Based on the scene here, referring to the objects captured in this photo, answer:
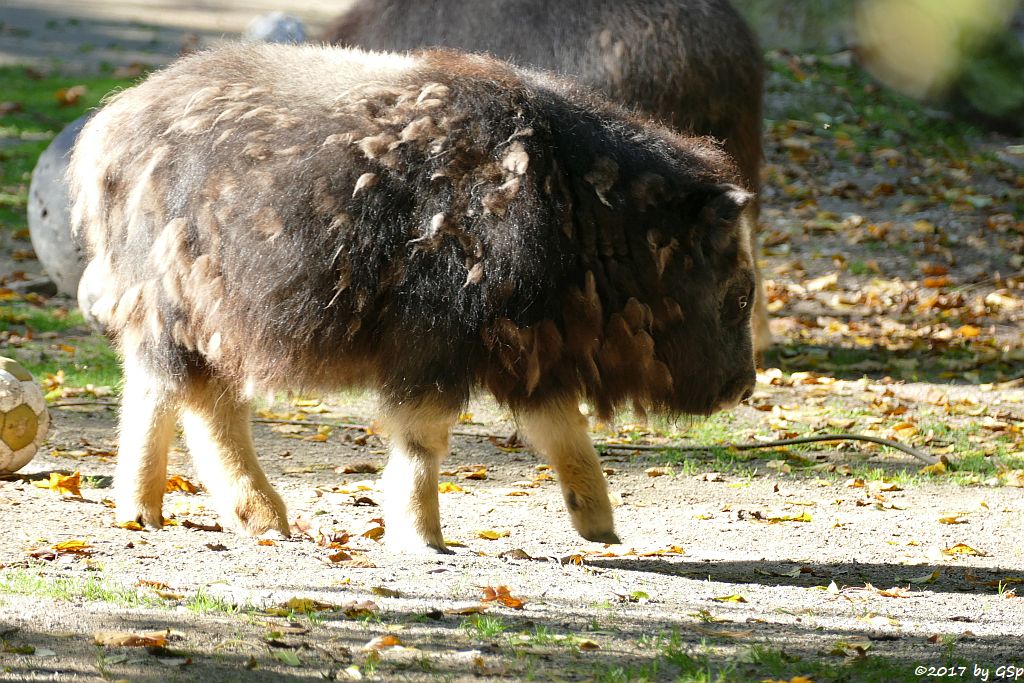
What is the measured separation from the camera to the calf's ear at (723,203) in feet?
17.0

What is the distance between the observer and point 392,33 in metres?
8.12

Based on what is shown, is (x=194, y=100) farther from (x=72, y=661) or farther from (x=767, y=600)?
(x=767, y=600)

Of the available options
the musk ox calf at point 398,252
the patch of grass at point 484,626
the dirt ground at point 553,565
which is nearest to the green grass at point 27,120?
the dirt ground at point 553,565

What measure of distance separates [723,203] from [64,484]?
3108 mm

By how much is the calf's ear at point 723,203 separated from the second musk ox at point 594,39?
Answer: 2.92 meters

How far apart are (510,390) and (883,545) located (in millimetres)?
1927

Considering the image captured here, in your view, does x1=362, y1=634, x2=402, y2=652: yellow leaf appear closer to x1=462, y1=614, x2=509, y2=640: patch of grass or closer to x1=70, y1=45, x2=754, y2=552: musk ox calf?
x1=462, y1=614, x2=509, y2=640: patch of grass

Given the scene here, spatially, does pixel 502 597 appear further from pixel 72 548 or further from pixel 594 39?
pixel 594 39

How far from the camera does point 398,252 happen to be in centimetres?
477

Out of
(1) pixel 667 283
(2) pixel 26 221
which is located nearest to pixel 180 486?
(1) pixel 667 283

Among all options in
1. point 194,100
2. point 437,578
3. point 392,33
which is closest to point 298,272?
point 194,100

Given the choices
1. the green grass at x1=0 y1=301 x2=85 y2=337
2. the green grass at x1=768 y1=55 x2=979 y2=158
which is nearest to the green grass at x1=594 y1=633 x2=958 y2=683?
the green grass at x1=0 y1=301 x2=85 y2=337

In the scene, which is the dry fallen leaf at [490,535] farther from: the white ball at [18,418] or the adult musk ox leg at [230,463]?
the white ball at [18,418]

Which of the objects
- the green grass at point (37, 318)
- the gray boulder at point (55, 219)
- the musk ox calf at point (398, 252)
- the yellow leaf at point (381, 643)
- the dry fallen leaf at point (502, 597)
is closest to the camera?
the yellow leaf at point (381, 643)
